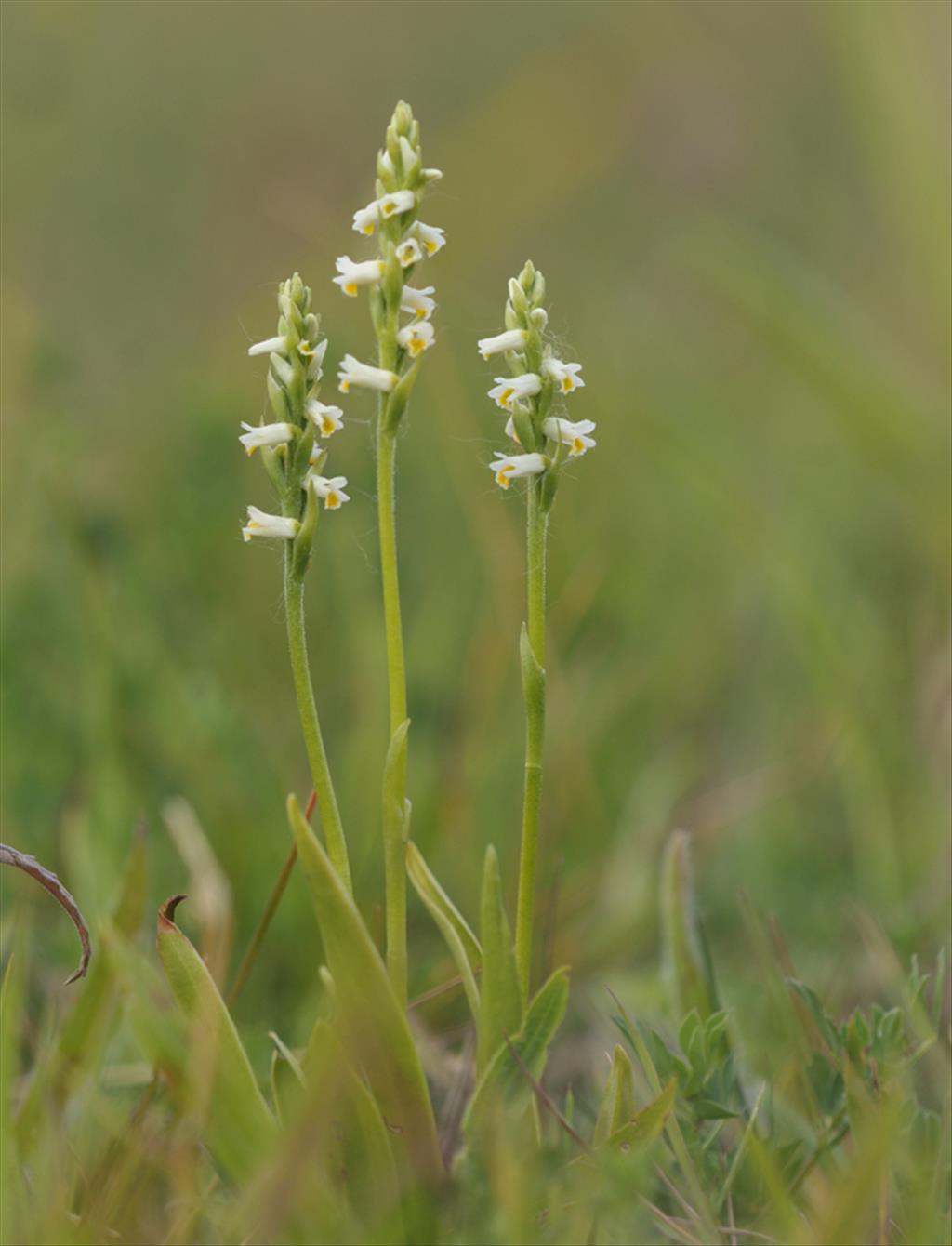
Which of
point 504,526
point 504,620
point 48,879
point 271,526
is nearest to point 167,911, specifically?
point 48,879

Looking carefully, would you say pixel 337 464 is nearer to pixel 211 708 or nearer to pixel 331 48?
pixel 211 708

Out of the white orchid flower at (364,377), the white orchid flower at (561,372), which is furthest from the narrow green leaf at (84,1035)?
the white orchid flower at (561,372)

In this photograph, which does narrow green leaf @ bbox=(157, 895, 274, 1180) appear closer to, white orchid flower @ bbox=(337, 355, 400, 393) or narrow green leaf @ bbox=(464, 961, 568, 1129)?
narrow green leaf @ bbox=(464, 961, 568, 1129)

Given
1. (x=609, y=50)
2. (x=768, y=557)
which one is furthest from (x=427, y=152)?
(x=768, y=557)

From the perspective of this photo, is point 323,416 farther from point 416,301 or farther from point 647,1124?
point 647,1124

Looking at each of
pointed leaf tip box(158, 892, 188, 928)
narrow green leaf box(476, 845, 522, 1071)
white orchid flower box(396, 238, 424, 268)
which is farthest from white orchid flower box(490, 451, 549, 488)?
pointed leaf tip box(158, 892, 188, 928)

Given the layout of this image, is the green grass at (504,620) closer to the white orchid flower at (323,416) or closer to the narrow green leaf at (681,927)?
the narrow green leaf at (681,927)
